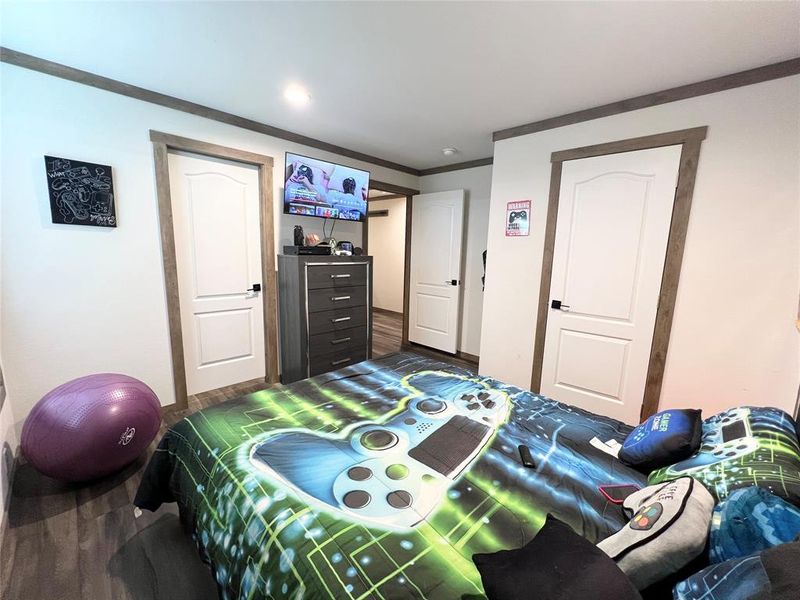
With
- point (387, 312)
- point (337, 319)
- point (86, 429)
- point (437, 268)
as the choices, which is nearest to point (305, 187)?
point (337, 319)

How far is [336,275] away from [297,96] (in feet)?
4.90

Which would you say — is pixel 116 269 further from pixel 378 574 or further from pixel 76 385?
pixel 378 574

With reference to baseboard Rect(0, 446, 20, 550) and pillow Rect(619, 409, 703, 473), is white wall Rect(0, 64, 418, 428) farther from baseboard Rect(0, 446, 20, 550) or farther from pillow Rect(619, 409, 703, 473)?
pillow Rect(619, 409, 703, 473)

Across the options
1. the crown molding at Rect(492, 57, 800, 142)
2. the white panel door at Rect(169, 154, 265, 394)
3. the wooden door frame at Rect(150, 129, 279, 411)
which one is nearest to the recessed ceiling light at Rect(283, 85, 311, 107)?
the wooden door frame at Rect(150, 129, 279, 411)

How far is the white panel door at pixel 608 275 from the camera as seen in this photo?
7.42ft

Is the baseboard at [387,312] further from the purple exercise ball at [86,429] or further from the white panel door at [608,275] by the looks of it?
the purple exercise ball at [86,429]

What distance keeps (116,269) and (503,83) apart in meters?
2.92

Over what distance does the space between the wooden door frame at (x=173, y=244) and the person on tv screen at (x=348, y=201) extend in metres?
0.61

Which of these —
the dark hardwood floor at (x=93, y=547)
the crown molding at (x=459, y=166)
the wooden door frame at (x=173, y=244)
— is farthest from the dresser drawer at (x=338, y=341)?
the crown molding at (x=459, y=166)

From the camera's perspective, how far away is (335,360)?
3264mm

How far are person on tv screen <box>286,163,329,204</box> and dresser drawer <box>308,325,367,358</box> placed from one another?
1.29 metres

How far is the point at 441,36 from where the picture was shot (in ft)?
5.37

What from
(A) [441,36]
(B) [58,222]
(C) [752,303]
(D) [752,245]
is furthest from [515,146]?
(B) [58,222]

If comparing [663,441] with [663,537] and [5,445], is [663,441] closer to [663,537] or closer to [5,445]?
[663,537]
